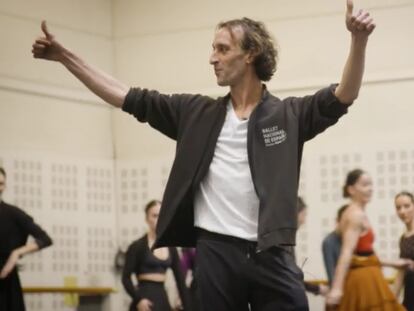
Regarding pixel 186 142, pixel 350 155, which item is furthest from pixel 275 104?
pixel 350 155

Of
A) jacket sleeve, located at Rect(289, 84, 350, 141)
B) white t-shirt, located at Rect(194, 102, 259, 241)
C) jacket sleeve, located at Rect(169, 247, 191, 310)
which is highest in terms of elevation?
jacket sleeve, located at Rect(289, 84, 350, 141)

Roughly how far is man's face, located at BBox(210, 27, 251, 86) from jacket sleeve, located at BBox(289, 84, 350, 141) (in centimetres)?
21

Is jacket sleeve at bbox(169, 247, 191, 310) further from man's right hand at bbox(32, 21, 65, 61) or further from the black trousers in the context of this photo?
the black trousers

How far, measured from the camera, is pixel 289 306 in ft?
9.61

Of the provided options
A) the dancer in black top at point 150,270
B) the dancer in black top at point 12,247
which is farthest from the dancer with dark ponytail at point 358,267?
the dancer in black top at point 12,247

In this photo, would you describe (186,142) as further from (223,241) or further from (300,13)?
(300,13)

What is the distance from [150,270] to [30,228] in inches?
38.5

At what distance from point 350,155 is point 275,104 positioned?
495cm

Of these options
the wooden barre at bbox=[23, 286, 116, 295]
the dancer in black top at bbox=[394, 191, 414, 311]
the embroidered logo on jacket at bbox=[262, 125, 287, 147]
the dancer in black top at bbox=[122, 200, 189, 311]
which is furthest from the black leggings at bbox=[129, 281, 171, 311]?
the embroidered logo on jacket at bbox=[262, 125, 287, 147]

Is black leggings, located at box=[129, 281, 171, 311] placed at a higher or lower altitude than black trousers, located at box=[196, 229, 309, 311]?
lower

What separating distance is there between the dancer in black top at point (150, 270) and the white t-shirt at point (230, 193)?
13.6ft

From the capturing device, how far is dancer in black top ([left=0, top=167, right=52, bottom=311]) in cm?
648

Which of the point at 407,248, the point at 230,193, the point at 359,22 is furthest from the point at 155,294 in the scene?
the point at 359,22

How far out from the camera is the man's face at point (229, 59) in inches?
125
